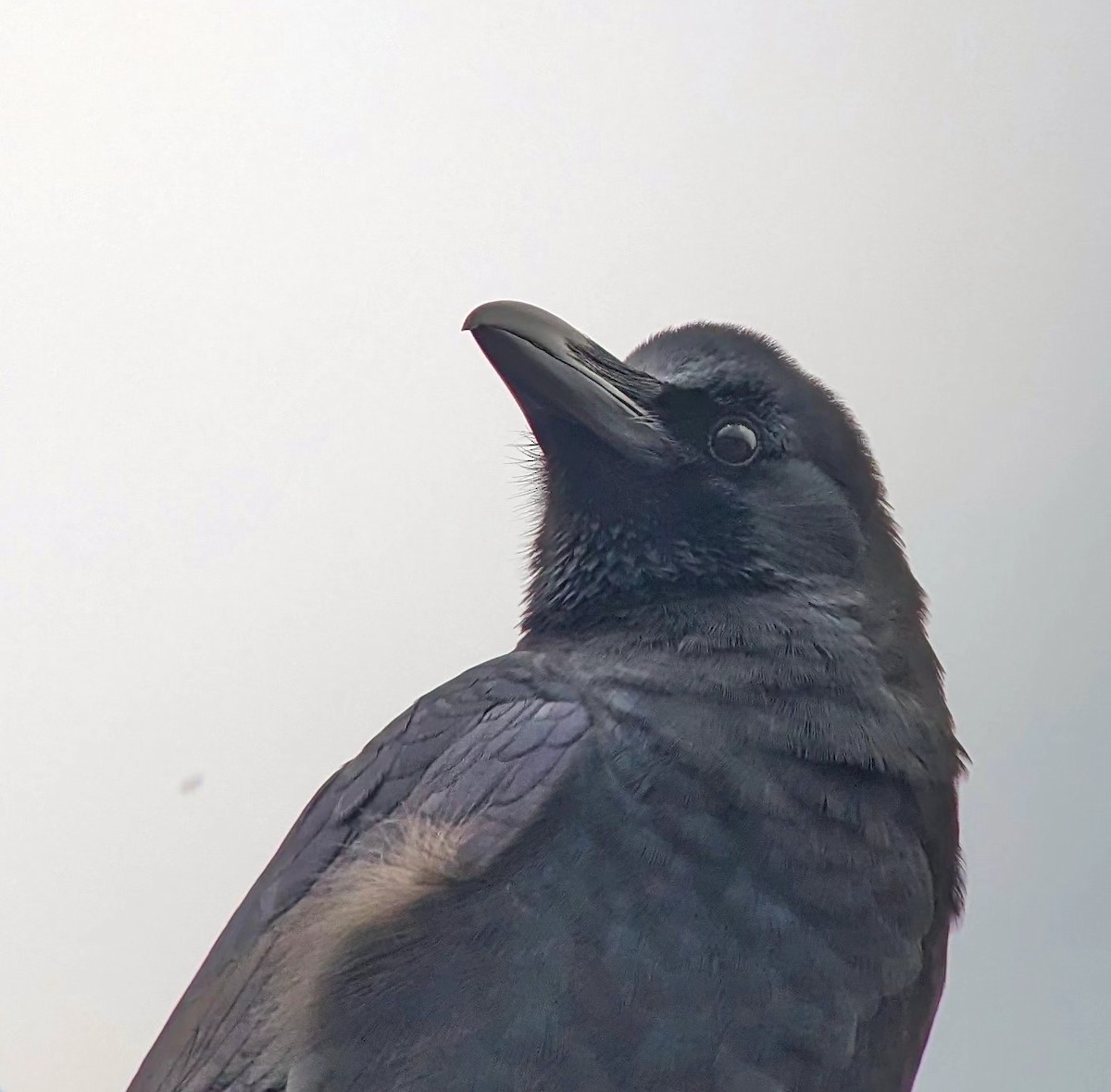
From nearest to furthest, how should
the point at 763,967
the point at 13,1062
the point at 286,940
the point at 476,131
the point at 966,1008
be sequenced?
the point at 763,967, the point at 286,940, the point at 13,1062, the point at 476,131, the point at 966,1008

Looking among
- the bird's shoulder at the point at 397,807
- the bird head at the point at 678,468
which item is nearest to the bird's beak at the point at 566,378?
the bird head at the point at 678,468

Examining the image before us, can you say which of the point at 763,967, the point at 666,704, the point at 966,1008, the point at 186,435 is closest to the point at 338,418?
the point at 186,435

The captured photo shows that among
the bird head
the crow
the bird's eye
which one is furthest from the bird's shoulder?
the bird's eye

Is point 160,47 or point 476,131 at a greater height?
point 160,47

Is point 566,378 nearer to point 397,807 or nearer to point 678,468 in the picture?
point 678,468

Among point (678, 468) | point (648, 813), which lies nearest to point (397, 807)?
point (648, 813)

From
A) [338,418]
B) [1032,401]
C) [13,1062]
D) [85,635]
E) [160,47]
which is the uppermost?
[160,47]

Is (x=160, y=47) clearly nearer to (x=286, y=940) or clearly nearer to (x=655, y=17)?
(x=655, y=17)

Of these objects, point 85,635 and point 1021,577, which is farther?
point 1021,577
